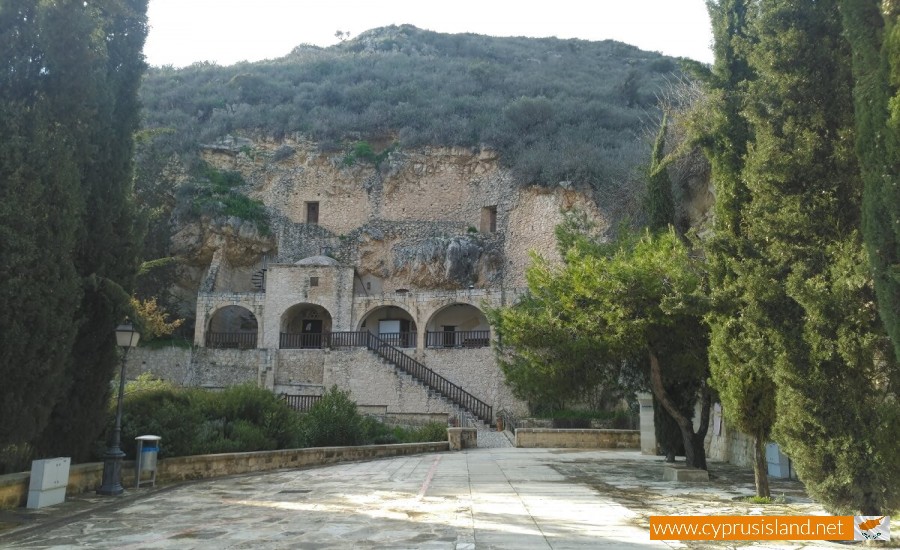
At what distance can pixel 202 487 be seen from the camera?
30.0 ft

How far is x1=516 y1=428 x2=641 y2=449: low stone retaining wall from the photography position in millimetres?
18203

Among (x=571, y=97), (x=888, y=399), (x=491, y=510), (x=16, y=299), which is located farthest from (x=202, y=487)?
(x=571, y=97)

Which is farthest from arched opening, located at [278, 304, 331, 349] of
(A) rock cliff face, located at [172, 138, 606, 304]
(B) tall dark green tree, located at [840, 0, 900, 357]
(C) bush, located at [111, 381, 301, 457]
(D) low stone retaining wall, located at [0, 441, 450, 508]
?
(B) tall dark green tree, located at [840, 0, 900, 357]

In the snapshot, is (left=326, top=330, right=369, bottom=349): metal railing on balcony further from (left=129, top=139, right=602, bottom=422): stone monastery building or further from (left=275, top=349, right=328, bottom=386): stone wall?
(left=275, top=349, right=328, bottom=386): stone wall

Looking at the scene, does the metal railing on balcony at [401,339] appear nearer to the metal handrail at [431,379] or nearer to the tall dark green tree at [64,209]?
the metal handrail at [431,379]

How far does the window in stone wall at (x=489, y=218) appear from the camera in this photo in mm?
36438

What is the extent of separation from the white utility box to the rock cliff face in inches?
927

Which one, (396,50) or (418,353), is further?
(396,50)

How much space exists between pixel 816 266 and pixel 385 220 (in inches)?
1205

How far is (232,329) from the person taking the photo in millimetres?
33094

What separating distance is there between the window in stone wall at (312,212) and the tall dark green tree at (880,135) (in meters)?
34.1

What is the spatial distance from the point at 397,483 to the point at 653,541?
4.92m

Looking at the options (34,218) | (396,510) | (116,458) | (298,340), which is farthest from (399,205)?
(396,510)

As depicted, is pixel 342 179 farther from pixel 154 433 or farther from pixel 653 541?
pixel 653 541
